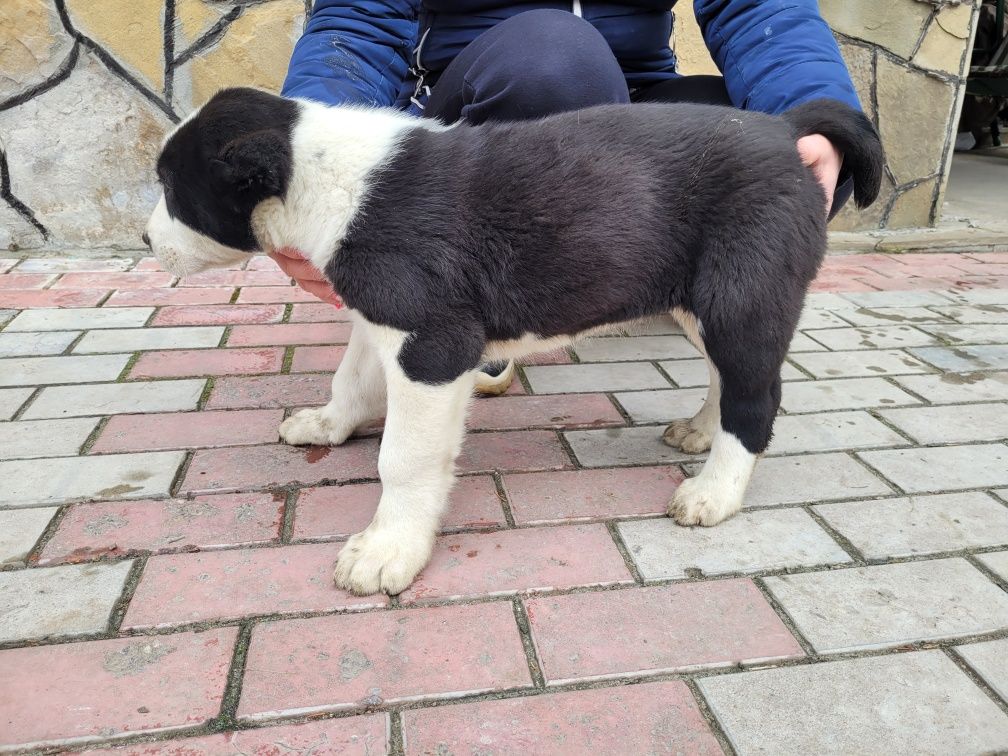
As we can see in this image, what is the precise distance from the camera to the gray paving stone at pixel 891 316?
3.48 m

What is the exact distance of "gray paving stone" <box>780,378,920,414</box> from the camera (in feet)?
8.70

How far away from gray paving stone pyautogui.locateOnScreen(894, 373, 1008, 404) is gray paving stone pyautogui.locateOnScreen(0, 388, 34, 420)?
2940 millimetres

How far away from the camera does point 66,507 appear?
1.96m

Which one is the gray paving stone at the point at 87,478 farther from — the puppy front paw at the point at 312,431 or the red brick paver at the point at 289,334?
the red brick paver at the point at 289,334

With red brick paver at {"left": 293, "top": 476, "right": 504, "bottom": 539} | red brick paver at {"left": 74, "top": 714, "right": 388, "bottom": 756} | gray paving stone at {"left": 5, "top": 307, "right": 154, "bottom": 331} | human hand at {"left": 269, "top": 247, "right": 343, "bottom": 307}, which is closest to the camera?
red brick paver at {"left": 74, "top": 714, "right": 388, "bottom": 756}

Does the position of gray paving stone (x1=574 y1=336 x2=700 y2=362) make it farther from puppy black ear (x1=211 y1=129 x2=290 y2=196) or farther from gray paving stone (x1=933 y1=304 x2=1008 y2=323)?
puppy black ear (x1=211 y1=129 x2=290 y2=196)

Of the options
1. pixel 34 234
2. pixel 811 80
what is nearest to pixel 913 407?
pixel 811 80

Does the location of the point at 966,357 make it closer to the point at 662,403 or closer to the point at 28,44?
the point at 662,403

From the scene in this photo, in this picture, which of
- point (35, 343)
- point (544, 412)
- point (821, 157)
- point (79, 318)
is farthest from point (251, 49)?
point (821, 157)

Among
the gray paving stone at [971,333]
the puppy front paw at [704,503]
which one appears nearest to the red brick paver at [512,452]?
the puppy front paw at [704,503]

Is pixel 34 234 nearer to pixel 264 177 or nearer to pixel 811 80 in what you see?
pixel 264 177

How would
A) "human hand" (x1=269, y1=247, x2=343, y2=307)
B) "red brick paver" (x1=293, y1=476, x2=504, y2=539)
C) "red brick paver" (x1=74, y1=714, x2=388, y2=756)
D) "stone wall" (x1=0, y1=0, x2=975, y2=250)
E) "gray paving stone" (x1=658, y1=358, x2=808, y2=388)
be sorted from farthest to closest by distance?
1. "stone wall" (x1=0, y1=0, x2=975, y2=250)
2. "gray paving stone" (x1=658, y1=358, x2=808, y2=388)
3. "human hand" (x1=269, y1=247, x2=343, y2=307)
4. "red brick paver" (x1=293, y1=476, x2=504, y2=539)
5. "red brick paver" (x1=74, y1=714, x2=388, y2=756)

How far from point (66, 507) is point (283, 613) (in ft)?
2.39

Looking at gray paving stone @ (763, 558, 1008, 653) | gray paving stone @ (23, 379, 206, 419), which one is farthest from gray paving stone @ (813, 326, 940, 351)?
gray paving stone @ (23, 379, 206, 419)
